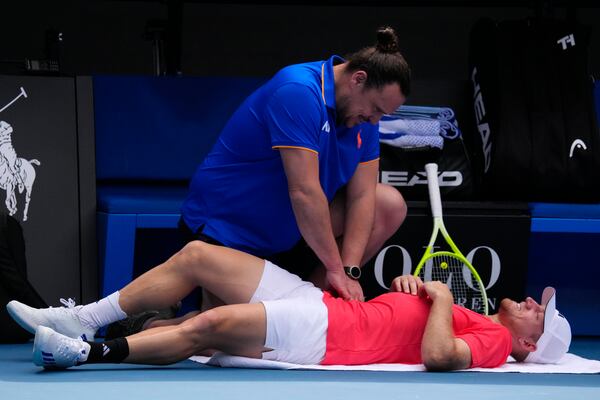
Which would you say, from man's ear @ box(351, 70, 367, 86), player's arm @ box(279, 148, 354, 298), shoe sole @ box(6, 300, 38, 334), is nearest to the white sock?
shoe sole @ box(6, 300, 38, 334)

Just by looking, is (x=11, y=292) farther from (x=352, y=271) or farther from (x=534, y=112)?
(x=534, y=112)

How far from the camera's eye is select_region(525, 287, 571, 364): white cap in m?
3.38

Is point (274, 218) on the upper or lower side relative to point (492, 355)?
upper

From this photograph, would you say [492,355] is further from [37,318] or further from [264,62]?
[264,62]

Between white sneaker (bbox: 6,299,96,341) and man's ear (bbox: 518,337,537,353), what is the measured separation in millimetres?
1341

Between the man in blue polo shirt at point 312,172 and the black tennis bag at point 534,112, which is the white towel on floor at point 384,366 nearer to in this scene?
the man in blue polo shirt at point 312,172

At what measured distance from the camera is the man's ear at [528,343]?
11.2 feet

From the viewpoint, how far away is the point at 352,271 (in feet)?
11.2

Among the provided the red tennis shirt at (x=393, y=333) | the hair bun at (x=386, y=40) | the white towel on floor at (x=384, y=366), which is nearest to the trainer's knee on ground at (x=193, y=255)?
the white towel on floor at (x=384, y=366)

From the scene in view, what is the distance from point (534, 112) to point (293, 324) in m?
1.78

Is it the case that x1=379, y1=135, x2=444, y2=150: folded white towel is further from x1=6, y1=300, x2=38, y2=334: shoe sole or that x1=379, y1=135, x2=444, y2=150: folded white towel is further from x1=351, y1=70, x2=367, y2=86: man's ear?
x1=6, y1=300, x2=38, y2=334: shoe sole

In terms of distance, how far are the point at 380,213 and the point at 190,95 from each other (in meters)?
1.37

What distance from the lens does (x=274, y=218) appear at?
343 cm

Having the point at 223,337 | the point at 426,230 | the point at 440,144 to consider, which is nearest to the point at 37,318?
the point at 223,337
